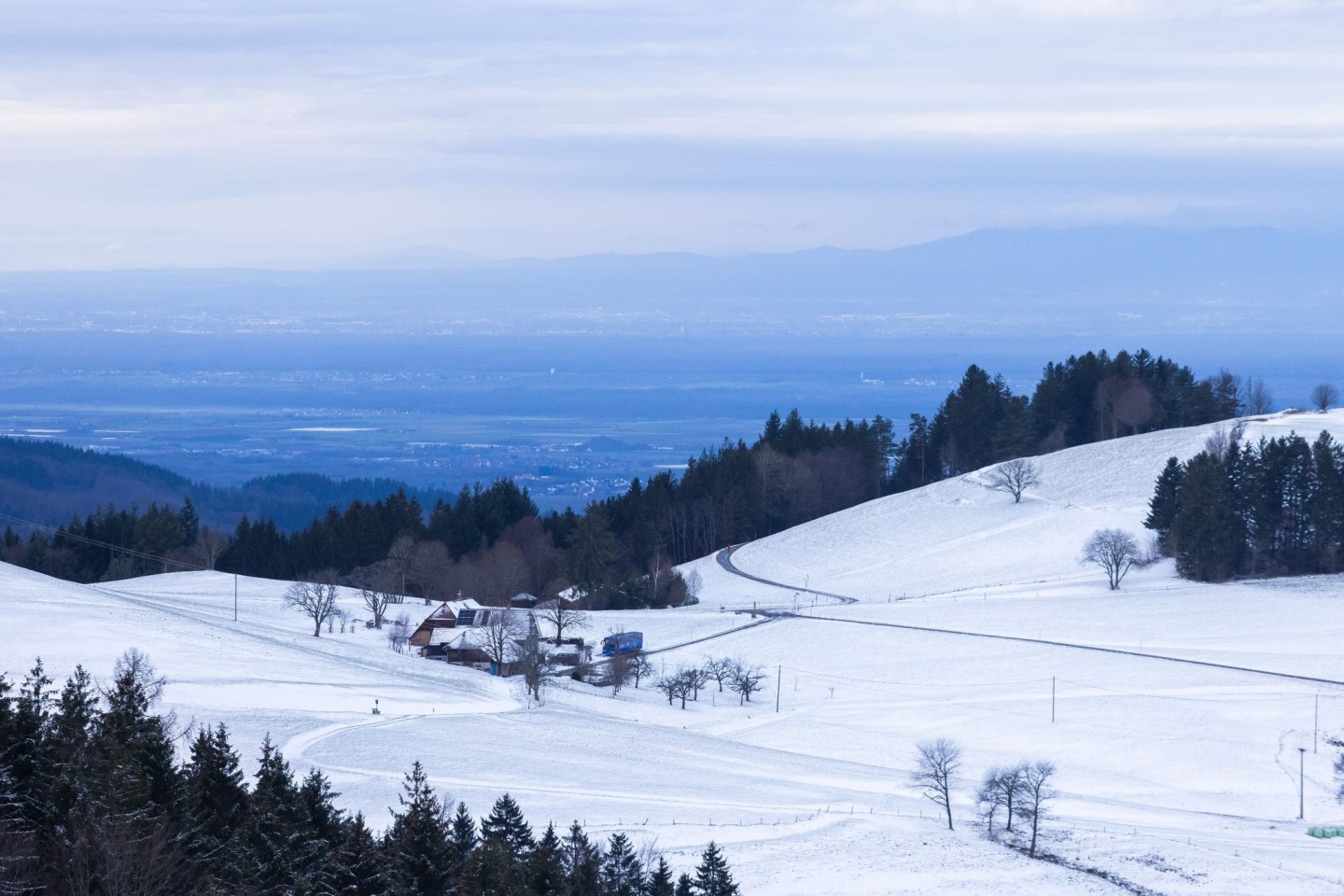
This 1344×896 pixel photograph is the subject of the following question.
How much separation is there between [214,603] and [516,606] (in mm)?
12118

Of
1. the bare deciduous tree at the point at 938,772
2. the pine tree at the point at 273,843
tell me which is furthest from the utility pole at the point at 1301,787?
the pine tree at the point at 273,843

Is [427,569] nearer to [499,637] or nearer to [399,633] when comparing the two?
[399,633]

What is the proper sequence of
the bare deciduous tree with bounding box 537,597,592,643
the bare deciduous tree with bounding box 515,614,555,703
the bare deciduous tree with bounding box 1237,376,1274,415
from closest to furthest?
the bare deciduous tree with bounding box 515,614,555,703 → the bare deciduous tree with bounding box 537,597,592,643 → the bare deciduous tree with bounding box 1237,376,1274,415

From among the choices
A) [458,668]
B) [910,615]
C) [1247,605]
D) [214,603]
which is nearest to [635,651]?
[458,668]

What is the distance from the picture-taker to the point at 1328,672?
45.5 meters

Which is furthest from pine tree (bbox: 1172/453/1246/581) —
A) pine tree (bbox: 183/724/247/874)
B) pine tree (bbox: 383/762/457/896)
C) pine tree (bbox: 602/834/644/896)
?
pine tree (bbox: 383/762/457/896)

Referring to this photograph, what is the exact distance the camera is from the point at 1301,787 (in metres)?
36.3

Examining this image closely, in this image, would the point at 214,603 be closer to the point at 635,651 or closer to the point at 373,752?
the point at 635,651

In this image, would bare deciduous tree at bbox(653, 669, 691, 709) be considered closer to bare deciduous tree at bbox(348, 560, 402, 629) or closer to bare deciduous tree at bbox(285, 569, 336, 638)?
bare deciduous tree at bbox(285, 569, 336, 638)

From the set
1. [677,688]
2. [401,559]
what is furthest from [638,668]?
[401,559]

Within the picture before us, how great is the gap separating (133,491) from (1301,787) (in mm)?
120209

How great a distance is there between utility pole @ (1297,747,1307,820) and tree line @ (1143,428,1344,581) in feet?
68.1

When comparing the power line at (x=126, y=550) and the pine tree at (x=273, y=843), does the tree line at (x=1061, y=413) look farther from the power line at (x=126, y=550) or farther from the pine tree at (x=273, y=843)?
the pine tree at (x=273, y=843)

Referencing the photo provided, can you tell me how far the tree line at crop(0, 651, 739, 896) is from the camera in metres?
19.4
